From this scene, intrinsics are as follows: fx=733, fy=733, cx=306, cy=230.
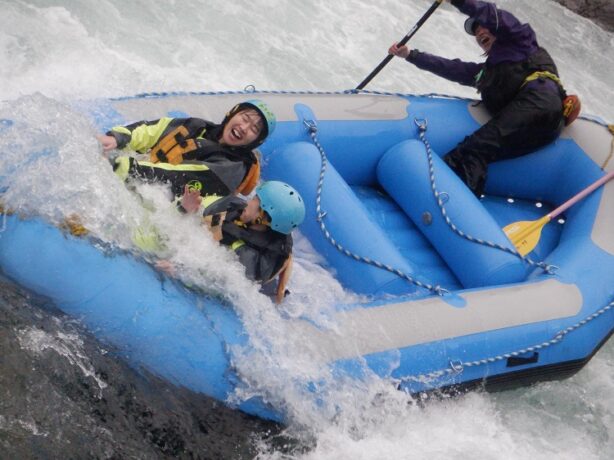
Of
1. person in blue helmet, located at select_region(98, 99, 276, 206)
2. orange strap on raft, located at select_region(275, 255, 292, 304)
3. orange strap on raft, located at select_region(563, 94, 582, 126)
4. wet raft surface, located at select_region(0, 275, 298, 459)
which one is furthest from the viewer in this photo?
orange strap on raft, located at select_region(563, 94, 582, 126)

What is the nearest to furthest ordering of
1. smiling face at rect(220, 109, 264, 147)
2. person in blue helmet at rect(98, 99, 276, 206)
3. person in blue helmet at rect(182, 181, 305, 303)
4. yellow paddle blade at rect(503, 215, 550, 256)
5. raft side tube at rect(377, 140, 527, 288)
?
person in blue helmet at rect(182, 181, 305, 303) → person in blue helmet at rect(98, 99, 276, 206) → smiling face at rect(220, 109, 264, 147) → raft side tube at rect(377, 140, 527, 288) → yellow paddle blade at rect(503, 215, 550, 256)

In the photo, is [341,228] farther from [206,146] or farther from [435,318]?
[206,146]

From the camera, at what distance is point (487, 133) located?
166 inches

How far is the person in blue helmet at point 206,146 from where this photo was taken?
3.02 m

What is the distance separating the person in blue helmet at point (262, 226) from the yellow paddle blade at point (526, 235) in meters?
1.68

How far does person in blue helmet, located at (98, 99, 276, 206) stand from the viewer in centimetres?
302

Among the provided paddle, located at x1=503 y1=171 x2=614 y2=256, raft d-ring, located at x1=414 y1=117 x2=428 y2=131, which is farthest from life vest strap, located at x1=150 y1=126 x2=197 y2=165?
paddle, located at x1=503 y1=171 x2=614 y2=256

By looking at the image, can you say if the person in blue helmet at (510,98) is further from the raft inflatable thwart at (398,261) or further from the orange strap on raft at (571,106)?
the raft inflatable thwart at (398,261)

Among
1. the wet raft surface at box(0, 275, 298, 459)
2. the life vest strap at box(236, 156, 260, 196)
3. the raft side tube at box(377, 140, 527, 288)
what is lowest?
the wet raft surface at box(0, 275, 298, 459)

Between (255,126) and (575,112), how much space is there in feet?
7.19

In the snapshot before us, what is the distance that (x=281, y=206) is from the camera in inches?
109

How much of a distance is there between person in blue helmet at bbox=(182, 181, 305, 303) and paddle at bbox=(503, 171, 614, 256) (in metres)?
1.66

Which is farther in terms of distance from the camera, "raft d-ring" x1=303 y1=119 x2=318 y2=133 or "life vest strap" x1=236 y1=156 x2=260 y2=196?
"raft d-ring" x1=303 y1=119 x2=318 y2=133

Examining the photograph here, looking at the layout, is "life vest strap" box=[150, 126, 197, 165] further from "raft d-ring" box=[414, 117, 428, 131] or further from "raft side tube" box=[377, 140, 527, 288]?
"raft d-ring" box=[414, 117, 428, 131]
